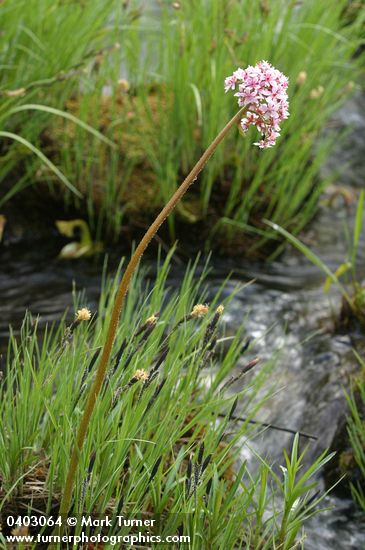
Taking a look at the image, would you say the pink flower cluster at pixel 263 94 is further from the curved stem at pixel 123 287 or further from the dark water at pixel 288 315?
the dark water at pixel 288 315

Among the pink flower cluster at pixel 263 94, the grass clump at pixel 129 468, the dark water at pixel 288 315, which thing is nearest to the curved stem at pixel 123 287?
the pink flower cluster at pixel 263 94

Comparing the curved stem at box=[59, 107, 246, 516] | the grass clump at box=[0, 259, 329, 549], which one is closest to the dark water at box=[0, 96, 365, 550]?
the grass clump at box=[0, 259, 329, 549]

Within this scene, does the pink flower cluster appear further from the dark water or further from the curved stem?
the dark water

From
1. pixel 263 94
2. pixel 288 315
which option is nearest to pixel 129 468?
pixel 263 94

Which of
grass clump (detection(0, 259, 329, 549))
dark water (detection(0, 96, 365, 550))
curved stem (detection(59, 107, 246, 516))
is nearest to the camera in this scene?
curved stem (detection(59, 107, 246, 516))

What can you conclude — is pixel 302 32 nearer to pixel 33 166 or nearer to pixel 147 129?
pixel 147 129

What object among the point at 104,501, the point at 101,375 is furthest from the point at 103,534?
the point at 101,375
